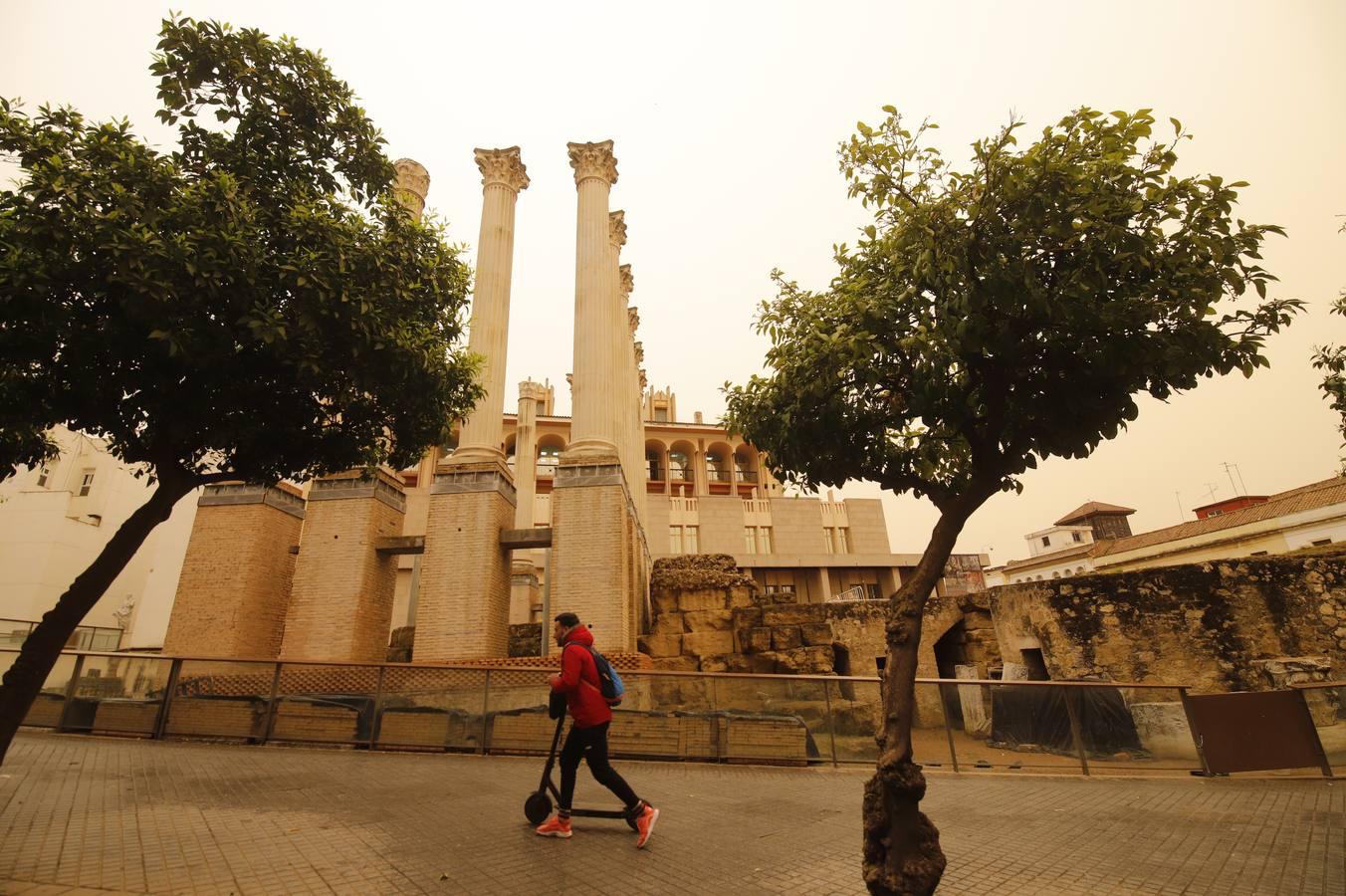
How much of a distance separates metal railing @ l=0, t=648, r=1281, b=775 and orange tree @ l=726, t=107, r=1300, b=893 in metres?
5.13

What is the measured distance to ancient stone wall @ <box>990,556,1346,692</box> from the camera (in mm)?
12594

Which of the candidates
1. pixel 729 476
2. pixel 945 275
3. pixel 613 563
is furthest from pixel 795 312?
pixel 729 476

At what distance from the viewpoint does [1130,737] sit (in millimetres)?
9297

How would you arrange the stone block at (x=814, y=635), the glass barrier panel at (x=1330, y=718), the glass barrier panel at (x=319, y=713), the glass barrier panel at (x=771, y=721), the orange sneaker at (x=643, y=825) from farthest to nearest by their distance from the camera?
the stone block at (x=814, y=635) → the glass barrier panel at (x=319, y=713) → the glass barrier panel at (x=771, y=721) → the glass barrier panel at (x=1330, y=718) → the orange sneaker at (x=643, y=825)

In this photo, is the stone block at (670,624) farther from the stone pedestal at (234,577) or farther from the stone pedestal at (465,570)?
the stone pedestal at (234,577)

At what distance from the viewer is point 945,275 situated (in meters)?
4.55

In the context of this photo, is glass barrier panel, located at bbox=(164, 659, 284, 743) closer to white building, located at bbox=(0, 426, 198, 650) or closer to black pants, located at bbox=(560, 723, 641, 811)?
black pants, located at bbox=(560, 723, 641, 811)

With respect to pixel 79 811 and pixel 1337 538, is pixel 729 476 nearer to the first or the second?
pixel 1337 538

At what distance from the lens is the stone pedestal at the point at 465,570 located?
14.1m

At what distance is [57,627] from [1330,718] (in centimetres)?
1478

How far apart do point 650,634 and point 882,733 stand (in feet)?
45.0

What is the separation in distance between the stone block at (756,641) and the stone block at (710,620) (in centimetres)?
55

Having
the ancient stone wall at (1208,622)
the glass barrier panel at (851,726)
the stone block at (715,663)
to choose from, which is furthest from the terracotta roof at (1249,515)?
the glass barrier panel at (851,726)

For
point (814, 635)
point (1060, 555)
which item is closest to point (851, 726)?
point (814, 635)
